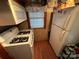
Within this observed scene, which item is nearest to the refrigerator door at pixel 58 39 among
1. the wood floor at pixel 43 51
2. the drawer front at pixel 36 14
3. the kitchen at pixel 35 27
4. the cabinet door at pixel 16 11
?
the kitchen at pixel 35 27

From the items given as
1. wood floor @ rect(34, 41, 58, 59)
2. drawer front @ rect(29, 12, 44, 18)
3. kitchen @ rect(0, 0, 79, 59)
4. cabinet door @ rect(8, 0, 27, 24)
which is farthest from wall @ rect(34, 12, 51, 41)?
cabinet door @ rect(8, 0, 27, 24)

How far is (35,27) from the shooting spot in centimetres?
346

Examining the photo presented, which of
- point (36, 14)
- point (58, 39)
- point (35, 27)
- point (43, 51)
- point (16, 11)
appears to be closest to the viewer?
point (16, 11)

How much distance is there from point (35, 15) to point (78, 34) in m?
1.78

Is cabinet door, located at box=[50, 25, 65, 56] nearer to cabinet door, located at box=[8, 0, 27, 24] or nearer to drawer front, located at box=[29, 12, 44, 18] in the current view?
drawer front, located at box=[29, 12, 44, 18]

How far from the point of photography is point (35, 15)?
329cm

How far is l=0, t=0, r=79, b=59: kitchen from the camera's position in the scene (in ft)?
5.00

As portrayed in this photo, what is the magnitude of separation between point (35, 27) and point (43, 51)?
105cm

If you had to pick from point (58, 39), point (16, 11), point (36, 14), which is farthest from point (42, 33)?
point (16, 11)

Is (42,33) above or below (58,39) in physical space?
below

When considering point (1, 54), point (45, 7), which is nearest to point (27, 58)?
point (1, 54)

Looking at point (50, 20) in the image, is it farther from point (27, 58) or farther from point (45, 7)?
point (27, 58)

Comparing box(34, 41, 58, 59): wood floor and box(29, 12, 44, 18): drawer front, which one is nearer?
box(34, 41, 58, 59): wood floor

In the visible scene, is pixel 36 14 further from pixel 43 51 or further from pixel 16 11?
pixel 16 11
